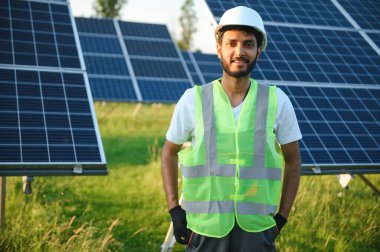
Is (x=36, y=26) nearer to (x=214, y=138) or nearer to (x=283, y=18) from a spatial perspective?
(x=283, y=18)

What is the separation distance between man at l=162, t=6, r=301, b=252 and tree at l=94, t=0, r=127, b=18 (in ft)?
113

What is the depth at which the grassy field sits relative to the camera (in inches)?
260

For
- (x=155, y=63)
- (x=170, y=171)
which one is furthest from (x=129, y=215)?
(x=155, y=63)

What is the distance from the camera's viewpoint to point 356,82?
783 centimetres

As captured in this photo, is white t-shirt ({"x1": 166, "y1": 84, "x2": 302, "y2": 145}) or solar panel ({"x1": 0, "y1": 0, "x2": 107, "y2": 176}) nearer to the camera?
white t-shirt ({"x1": 166, "y1": 84, "x2": 302, "y2": 145})

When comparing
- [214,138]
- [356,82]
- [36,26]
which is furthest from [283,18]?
[214,138]

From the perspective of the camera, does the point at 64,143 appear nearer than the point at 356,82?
Yes

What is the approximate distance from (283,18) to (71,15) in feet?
11.8

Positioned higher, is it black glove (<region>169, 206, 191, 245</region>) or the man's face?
the man's face

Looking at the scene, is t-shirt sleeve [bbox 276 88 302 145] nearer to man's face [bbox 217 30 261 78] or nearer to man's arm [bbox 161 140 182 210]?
man's face [bbox 217 30 261 78]

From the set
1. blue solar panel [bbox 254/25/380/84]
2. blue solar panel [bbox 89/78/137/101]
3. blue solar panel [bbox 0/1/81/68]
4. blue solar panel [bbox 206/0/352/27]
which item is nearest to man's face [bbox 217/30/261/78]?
blue solar panel [bbox 0/1/81/68]

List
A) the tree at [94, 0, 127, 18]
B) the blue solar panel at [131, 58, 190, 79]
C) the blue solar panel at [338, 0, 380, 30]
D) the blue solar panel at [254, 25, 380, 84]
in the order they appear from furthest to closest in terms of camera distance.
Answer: the tree at [94, 0, 127, 18] < the blue solar panel at [131, 58, 190, 79] < the blue solar panel at [338, 0, 380, 30] < the blue solar panel at [254, 25, 380, 84]

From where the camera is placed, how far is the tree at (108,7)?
36781 millimetres

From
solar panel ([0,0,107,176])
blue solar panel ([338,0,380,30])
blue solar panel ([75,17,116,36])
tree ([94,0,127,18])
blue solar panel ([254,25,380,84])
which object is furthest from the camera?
tree ([94,0,127,18])
